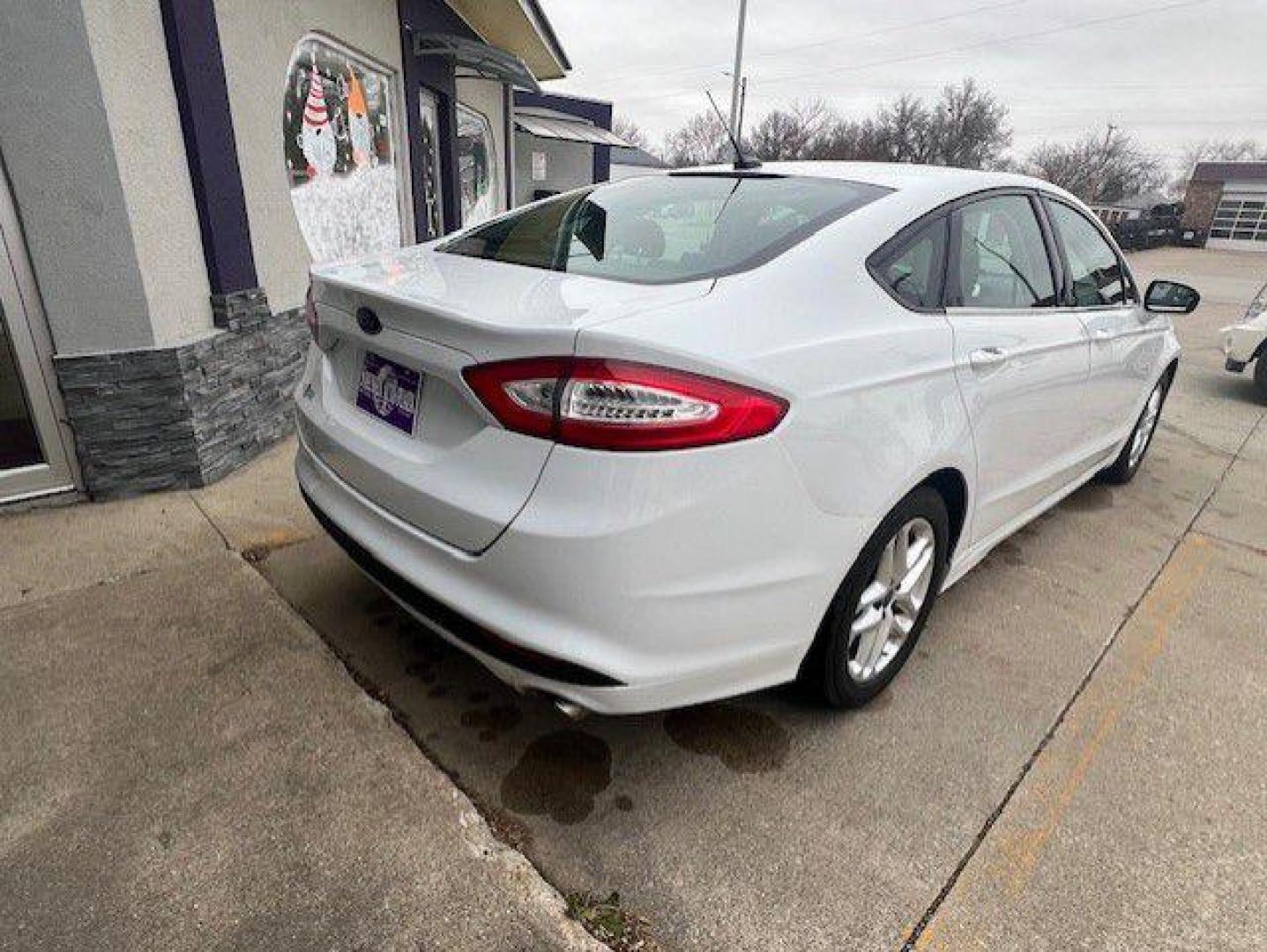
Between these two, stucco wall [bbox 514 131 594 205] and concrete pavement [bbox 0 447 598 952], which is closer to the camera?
concrete pavement [bbox 0 447 598 952]

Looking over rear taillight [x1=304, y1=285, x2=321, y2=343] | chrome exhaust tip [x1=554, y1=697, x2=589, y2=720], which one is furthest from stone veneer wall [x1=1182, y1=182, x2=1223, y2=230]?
chrome exhaust tip [x1=554, y1=697, x2=589, y2=720]

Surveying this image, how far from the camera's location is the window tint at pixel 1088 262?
3.18 metres

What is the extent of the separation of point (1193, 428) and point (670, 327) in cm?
633

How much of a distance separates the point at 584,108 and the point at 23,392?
791 inches

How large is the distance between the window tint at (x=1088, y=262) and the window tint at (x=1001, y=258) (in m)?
0.27

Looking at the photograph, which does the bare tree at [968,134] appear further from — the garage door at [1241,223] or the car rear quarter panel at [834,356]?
the car rear quarter panel at [834,356]

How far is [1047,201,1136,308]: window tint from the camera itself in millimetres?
3182

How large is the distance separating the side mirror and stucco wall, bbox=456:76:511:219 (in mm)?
7721

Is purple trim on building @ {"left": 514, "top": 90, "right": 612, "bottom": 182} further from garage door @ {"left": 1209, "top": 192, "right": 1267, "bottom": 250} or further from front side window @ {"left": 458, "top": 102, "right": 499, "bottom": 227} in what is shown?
garage door @ {"left": 1209, "top": 192, "right": 1267, "bottom": 250}

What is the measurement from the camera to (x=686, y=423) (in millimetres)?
1563

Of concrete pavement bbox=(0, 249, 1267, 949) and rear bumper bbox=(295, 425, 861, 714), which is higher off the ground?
rear bumper bbox=(295, 425, 861, 714)

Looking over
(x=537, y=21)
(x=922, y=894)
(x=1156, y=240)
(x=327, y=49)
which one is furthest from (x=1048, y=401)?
(x=1156, y=240)

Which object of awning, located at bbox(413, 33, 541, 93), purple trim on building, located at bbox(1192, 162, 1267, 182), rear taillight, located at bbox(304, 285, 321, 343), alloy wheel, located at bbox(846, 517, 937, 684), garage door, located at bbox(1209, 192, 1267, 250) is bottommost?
garage door, located at bbox(1209, 192, 1267, 250)

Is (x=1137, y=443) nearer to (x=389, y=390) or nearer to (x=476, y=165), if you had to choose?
(x=389, y=390)
